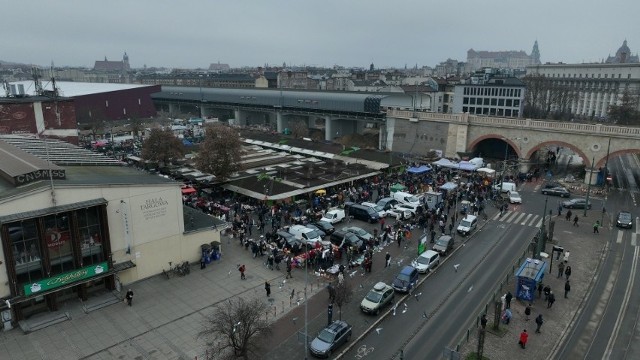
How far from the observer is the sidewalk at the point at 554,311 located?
62.2 feet

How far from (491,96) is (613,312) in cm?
6715

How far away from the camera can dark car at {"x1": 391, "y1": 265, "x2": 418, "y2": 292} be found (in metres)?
23.7

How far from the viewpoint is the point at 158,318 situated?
21.6m

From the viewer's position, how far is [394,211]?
36.2 metres

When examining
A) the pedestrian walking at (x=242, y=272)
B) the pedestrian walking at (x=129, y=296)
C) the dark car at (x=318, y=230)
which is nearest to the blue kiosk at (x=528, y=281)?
the dark car at (x=318, y=230)

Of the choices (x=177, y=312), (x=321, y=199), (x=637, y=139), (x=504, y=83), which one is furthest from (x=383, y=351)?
(x=504, y=83)

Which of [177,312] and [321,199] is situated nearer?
[177,312]

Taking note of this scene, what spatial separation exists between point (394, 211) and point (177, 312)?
19.9m

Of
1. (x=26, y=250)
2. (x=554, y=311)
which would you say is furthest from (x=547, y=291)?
(x=26, y=250)

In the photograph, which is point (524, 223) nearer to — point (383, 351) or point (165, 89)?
point (383, 351)

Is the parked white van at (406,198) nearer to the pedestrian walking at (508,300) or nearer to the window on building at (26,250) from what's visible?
the pedestrian walking at (508,300)

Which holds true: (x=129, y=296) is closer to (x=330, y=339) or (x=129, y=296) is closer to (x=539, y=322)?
(x=330, y=339)

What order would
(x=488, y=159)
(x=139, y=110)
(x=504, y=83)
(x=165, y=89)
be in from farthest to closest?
(x=165, y=89) → (x=139, y=110) → (x=504, y=83) → (x=488, y=159)

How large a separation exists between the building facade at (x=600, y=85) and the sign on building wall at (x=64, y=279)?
10258 cm
